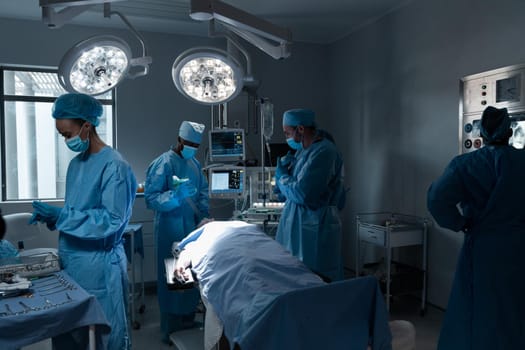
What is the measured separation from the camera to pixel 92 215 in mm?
2051

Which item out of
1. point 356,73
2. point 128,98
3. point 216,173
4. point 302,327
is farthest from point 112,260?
point 356,73

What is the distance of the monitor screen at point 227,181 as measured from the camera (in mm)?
3764

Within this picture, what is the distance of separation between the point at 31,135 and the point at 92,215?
3.23 m

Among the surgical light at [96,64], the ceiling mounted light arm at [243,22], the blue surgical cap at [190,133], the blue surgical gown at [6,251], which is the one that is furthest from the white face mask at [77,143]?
the blue surgical cap at [190,133]

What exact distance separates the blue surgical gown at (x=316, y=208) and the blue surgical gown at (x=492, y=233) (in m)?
0.88

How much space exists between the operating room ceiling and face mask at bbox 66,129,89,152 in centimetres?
215

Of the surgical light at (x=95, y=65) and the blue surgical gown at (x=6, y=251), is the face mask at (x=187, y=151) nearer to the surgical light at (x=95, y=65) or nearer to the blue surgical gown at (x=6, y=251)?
the surgical light at (x=95, y=65)

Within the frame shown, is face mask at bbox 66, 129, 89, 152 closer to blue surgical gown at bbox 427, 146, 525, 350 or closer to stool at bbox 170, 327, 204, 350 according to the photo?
stool at bbox 170, 327, 204, 350

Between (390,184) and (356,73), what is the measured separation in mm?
1375

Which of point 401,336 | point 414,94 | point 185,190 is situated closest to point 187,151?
point 185,190

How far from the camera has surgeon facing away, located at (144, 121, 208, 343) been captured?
314 cm

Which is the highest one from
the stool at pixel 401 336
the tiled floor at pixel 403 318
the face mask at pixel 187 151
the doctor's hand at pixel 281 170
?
the face mask at pixel 187 151

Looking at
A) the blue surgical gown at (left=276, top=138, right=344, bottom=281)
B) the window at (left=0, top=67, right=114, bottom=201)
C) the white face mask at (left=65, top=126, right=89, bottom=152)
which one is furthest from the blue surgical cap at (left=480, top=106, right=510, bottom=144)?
the window at (left=0, top=67, right=114, bottom=201)

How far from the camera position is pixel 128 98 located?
4.63 metres
